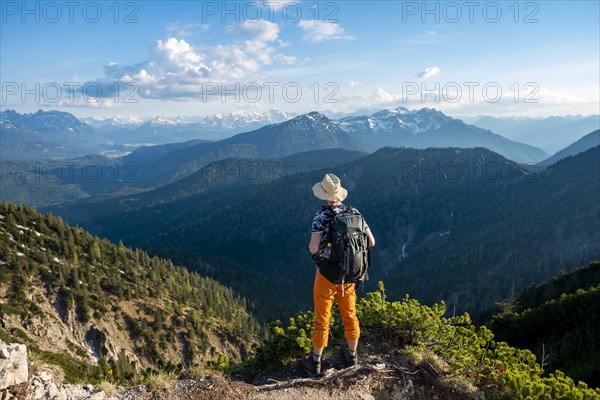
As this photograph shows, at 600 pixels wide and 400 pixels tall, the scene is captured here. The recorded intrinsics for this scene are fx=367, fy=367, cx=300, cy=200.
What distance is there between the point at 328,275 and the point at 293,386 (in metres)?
3.00

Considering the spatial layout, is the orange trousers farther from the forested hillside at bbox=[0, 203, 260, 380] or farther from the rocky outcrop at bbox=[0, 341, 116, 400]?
the forested hillside at bbox=[0, 203, 260, 380]

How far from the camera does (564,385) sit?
8.60m

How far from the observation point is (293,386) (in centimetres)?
934

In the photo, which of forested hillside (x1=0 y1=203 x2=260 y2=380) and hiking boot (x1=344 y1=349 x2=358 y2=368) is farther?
forested hillside (x1=0 y1=203 x2=260 y2=380)

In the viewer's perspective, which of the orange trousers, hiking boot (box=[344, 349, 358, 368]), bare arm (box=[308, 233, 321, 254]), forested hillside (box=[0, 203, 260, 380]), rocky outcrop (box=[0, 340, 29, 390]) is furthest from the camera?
forested hillside (box=[0, 203, 260, 380])

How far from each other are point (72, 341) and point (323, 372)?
82331 mm

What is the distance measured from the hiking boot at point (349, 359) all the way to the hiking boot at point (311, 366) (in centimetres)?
88

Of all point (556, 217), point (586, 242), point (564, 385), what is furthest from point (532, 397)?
point (556, 217)

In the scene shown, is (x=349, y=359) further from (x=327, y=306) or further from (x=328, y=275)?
(x=328, y=275)

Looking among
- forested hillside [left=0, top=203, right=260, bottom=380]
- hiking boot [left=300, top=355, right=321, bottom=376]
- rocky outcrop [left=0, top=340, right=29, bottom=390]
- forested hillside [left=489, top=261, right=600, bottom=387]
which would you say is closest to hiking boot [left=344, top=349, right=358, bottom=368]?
hiking boot [left=300, top=355, right=321, bottom=376]

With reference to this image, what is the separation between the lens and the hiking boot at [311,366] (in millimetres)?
9723

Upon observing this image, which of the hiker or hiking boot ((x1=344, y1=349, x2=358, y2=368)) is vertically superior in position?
the hiker

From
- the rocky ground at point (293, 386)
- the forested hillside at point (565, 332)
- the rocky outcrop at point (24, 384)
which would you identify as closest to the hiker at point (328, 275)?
the rocky ground at point (293, 386)

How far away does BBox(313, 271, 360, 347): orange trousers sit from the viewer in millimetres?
9445
